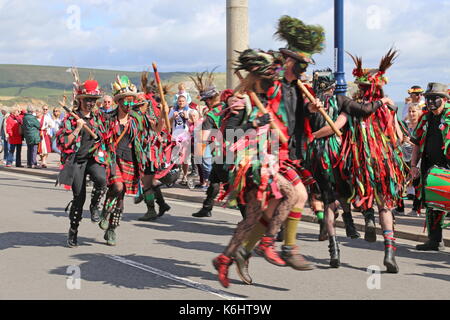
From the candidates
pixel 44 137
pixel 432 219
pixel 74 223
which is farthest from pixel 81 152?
pixel 44 137

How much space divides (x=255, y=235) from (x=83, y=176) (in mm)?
3055

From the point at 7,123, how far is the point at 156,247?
13905mm

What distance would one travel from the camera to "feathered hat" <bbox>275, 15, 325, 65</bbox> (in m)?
6.41

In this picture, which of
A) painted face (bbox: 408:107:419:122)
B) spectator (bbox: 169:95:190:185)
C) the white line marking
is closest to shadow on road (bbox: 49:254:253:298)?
the white line marking

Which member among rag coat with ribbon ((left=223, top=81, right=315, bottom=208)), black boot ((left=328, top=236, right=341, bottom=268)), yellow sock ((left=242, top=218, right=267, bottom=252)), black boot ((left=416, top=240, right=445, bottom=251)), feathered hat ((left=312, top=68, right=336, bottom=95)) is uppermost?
feathered hat ((left=312, top=68, right=336, bottom=95))

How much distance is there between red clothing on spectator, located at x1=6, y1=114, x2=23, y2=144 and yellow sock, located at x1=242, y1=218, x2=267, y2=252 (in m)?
15.8

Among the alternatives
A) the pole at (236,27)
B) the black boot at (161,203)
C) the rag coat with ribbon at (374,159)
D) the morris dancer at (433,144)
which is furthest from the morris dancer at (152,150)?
the pole at (236,27)

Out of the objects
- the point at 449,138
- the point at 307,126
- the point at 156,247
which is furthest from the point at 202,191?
the point at 307,126

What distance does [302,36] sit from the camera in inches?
253

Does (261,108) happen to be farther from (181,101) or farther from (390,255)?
(181,101)

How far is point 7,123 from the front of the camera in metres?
21.2

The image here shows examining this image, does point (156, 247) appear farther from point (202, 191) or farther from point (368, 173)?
point (202, 191)

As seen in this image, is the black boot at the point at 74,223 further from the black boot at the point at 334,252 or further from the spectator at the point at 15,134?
the spectator at the point at 15,134

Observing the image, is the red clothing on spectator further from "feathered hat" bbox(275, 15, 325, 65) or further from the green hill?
the green hill
